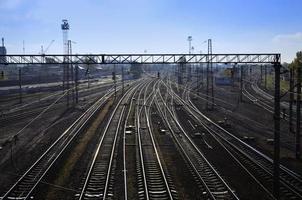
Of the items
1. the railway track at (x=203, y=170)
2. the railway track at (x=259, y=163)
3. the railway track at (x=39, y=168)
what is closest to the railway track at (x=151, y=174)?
the railway track at (x=203, y=170)

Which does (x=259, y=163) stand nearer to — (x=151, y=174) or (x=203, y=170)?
(x=203, y=170)

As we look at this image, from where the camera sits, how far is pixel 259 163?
21641 millimetres

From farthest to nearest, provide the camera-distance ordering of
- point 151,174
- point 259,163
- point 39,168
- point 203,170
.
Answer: point 259,163 < point 39,168 < point 203,170 < point 151,174

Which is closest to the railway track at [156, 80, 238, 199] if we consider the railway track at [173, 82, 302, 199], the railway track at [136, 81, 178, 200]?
the railway track at [136, 81, 178, 200]

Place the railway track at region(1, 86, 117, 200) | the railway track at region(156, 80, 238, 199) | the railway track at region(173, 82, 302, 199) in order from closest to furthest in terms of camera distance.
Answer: the railway track at region(156, 80, 238, 199) < the railway track at region(1, 86, 117, 200) < the railway track at region(173, 82, 302, 199)

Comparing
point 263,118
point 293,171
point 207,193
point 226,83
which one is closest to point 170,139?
point 293,171

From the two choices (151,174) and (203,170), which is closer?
(151,174)

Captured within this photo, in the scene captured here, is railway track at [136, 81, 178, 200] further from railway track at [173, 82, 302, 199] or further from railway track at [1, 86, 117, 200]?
railway track at [1, 86, 117, 200]

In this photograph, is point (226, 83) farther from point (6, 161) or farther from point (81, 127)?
point (6, 161)

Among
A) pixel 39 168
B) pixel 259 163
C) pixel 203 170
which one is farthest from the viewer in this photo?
pixel 259 163

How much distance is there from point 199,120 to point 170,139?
10446 mm

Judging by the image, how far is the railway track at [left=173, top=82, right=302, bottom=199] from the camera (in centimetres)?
1717

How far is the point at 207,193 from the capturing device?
16719 mm

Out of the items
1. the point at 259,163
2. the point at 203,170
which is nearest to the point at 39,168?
the point at 203,170
